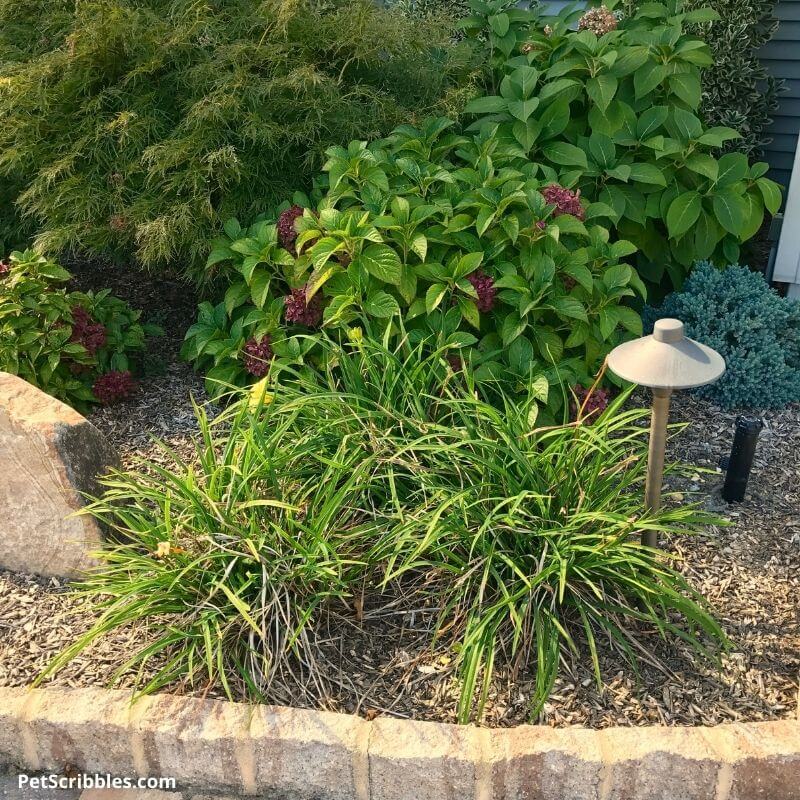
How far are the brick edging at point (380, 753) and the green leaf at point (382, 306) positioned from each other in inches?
51.3

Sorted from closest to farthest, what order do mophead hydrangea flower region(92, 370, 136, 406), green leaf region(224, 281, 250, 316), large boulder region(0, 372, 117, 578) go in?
large boulder region(0, 372, 117, 578), green leaf region(224, 281, 250, 316), mophead hydrangea flower region(92, 370, 136, 406)

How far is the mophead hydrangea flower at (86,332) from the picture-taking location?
330 centimetres

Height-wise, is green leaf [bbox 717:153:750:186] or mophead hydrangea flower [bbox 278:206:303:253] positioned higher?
green leaf [bbox 717:153:750:186]

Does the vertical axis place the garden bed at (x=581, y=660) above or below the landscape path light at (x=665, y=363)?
below

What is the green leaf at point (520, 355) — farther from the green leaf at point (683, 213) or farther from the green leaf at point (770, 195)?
the green leaf at point (770, 195)

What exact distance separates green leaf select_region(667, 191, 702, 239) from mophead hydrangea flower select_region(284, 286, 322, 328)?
4.71 feet

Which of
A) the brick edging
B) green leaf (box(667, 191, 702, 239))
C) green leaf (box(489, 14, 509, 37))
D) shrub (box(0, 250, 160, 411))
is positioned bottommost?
the brick edging

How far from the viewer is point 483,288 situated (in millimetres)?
3000

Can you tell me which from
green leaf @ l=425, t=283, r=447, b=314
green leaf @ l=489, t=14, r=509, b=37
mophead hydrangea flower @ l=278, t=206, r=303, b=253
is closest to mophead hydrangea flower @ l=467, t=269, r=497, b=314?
green leaf @ l=425, t=283, r=447, b=314

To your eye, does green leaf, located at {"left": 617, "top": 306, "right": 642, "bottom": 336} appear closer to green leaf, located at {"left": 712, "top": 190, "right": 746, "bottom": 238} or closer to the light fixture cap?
green leaf, located at {"left": 712, "top": 190, "right": 746, "bottom": 238}

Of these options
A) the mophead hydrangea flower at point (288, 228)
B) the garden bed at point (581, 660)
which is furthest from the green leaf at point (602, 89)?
the garden bed at point (581, 660)

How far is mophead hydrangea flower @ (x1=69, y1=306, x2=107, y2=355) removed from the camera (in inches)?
130

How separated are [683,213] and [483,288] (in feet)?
3.40

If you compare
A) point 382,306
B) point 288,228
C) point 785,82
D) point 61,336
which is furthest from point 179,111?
point 785,82
